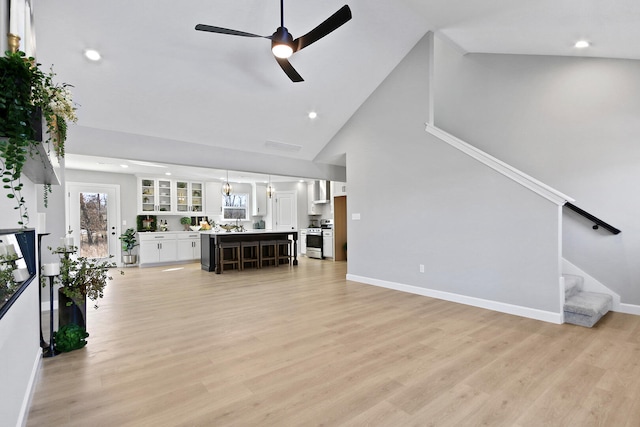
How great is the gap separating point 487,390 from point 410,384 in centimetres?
51

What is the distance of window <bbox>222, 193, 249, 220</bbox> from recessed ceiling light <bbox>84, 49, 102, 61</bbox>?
6.33 metres

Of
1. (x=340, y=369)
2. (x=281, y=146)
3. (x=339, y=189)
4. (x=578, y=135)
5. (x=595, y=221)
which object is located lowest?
(x=340, y=369)

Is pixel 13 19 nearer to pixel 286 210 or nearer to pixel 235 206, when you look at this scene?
pixel 235 206

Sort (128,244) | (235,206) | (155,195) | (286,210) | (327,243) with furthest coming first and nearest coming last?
(286,210), (235,206), (327,243), (155,195), (128,244)

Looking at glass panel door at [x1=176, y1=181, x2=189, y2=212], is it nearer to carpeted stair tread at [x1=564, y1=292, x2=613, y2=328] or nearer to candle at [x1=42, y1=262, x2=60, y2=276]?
candle at [x1=42, y1=262, x2=60, y2=276]

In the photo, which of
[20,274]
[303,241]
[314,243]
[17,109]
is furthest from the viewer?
[303,241]

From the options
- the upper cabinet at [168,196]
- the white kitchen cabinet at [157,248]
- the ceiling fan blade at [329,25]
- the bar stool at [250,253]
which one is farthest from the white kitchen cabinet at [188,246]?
the ceiling fan blade at [329,25]

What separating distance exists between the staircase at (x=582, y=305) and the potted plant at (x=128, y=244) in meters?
8.94

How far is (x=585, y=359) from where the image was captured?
2.58m

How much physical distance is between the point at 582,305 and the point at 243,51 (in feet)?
16.8

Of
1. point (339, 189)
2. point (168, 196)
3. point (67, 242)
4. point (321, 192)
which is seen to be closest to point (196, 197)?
point (168, 196)

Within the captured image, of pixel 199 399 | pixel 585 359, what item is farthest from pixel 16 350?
pixel 585 359

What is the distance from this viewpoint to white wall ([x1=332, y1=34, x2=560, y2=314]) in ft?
12.3

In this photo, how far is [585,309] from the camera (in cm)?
334
